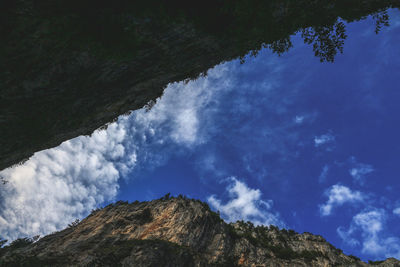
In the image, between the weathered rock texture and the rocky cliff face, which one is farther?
the rocky cliff face

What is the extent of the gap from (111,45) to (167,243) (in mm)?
23995

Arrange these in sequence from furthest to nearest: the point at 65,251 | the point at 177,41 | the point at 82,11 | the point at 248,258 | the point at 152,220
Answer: the point at 152,220
the point at 248,258
the point at 65,251
the point at 177,41
the point at 82,11

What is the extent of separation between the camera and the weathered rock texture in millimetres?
9225

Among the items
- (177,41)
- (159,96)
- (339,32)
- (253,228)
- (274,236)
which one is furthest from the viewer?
(253,228)

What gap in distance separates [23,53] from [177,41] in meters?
8.74

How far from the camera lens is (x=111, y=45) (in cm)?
1065

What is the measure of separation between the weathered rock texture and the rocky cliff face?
1416 cm

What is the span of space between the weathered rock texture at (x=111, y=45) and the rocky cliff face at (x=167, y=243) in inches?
558

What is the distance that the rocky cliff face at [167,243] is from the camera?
20984mm

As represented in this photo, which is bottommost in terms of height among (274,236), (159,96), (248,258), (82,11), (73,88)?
(248,258)

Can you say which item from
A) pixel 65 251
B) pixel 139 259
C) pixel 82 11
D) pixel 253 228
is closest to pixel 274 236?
pixel 253 228

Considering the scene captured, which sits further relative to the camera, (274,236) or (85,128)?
(274,236)

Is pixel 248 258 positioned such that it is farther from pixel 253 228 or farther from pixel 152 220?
pixel 152 220

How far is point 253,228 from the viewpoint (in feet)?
143
